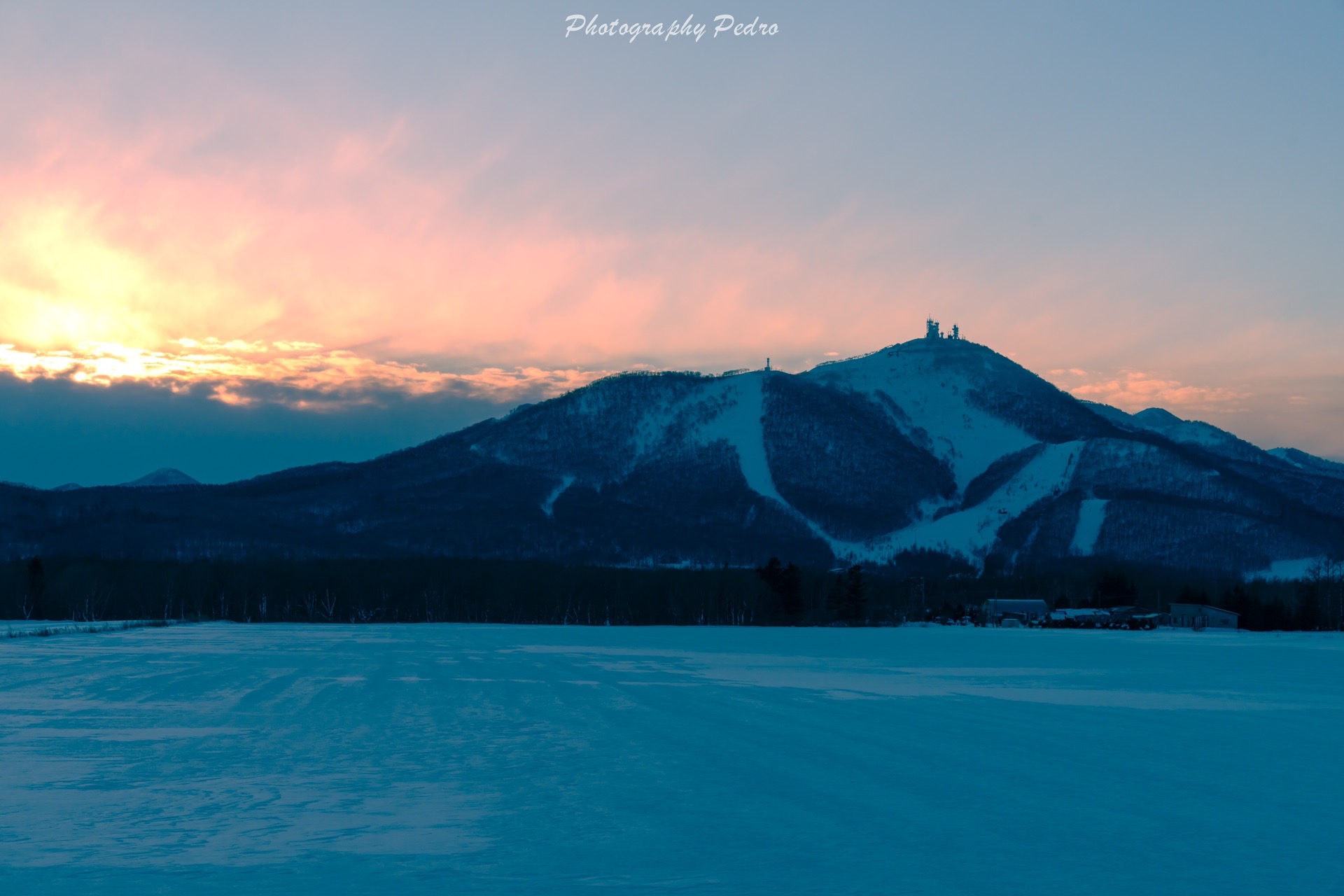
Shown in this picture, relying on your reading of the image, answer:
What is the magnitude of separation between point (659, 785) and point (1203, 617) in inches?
5993

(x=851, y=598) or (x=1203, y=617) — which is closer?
(x=1203, y=617)

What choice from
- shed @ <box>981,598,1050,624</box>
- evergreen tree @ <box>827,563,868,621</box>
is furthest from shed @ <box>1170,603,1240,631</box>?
evergreen tree @ <box>827,563,868,621</box>

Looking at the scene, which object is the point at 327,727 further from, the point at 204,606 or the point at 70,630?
the point at 204,606

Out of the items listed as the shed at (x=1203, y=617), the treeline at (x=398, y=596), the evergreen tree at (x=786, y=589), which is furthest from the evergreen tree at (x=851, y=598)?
the shed at (x=1203, y=617)

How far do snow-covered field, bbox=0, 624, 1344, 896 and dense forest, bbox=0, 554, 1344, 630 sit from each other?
119991mm

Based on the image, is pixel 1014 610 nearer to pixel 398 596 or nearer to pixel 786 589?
pixel 786 589

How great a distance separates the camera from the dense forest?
158625 millimetres

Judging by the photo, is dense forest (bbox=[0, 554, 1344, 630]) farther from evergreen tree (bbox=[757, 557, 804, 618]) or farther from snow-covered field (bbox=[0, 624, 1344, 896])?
snow-covered field (bbox=[0, 624, 1344, 896])

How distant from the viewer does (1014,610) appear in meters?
195

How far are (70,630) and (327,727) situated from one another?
232 feet

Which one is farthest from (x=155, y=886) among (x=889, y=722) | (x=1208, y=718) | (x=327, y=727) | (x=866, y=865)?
(x=1208, y=718)

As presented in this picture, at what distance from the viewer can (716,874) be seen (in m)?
14.2

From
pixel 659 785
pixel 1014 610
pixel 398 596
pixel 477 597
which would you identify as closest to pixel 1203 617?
pixel 1014 610

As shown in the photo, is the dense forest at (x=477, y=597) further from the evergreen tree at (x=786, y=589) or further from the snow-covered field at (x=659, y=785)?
the snow-covered field at (x=659, y=785)
